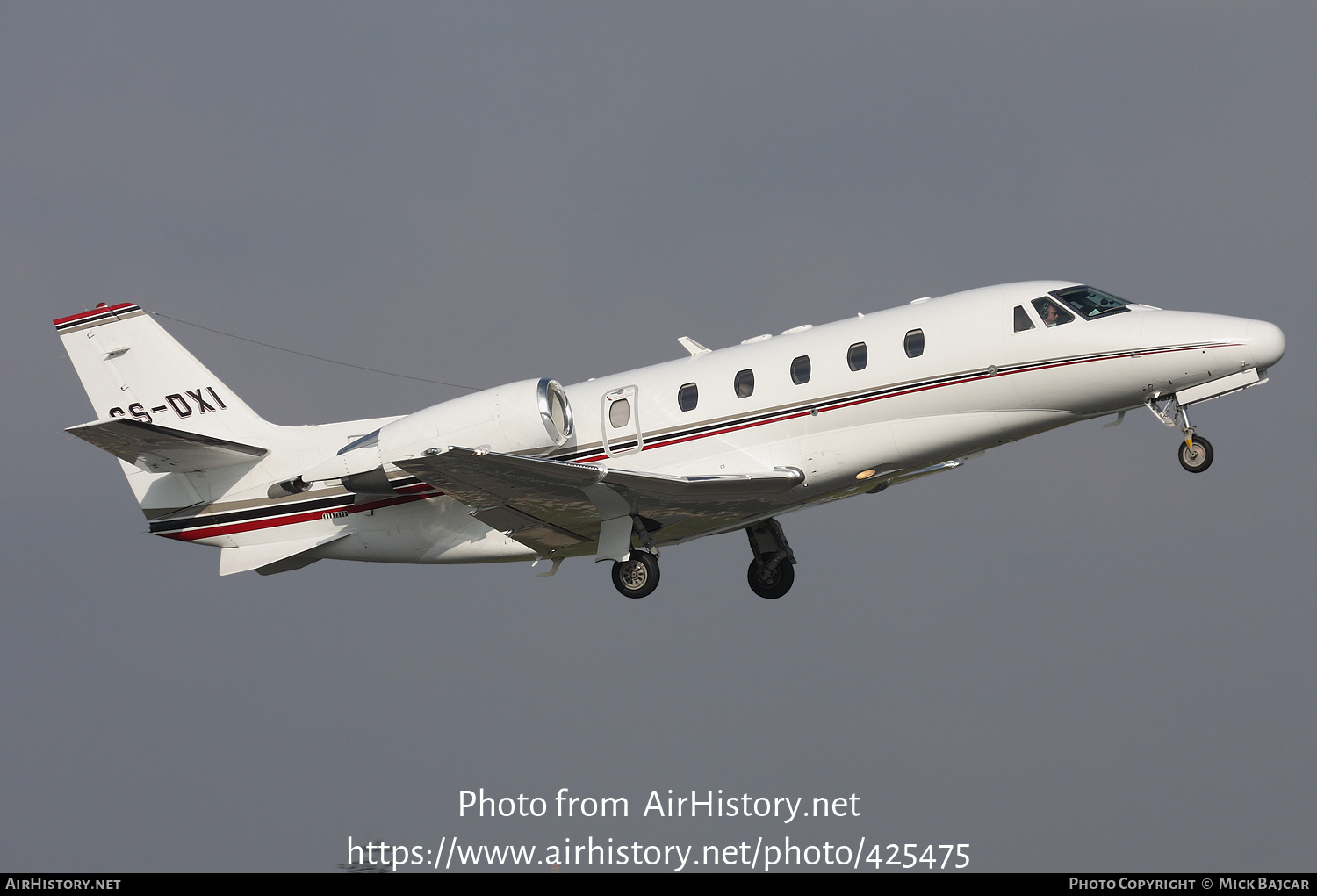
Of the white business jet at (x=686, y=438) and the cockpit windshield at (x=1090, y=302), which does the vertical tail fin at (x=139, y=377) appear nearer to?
the white business jet at (x=686, y=438)

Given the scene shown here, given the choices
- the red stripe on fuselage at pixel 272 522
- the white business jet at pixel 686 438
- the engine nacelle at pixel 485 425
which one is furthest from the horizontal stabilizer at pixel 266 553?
the engine nacelle at pixel 485 425

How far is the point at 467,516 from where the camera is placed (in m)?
22.2

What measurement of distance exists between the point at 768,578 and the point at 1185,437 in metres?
7.80

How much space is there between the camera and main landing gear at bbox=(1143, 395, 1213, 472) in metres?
19.3

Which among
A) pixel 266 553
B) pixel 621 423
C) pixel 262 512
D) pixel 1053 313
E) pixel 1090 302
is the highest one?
pixel 1090 302

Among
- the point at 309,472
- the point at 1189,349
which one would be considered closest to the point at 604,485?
the point at 309,472

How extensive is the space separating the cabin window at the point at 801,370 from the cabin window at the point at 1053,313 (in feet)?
11.2

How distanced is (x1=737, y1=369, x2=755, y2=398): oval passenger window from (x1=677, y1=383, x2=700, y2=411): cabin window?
0.68m

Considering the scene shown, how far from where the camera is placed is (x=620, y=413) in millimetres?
21594

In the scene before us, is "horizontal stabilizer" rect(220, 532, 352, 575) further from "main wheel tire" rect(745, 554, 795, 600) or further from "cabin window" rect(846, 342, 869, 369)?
"cabin window" rect(846, 342, 869, 369)

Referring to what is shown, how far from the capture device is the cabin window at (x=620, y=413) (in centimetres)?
2155

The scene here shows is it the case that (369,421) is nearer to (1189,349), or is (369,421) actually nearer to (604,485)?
(604,485)

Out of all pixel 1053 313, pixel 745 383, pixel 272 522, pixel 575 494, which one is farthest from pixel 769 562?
pixel 272 522

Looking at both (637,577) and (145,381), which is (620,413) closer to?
(637,577)
